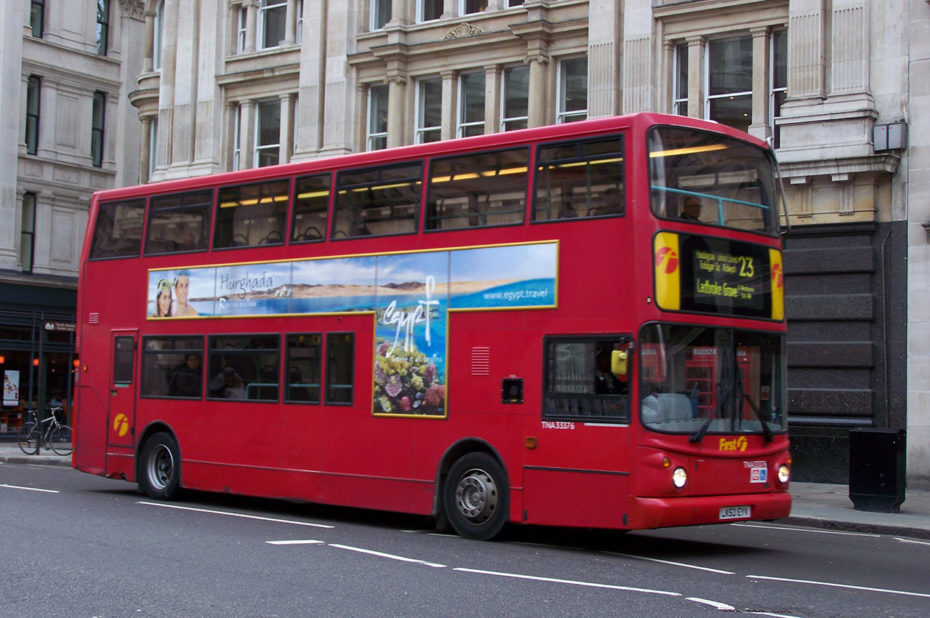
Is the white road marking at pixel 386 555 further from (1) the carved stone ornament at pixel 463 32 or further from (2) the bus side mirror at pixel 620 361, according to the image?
(1) the carved stone ornament at pixel 463 32

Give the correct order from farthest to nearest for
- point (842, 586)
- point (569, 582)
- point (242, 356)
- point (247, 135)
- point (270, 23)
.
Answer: point (270, 23) → point (247, 135) → point (242, 356) → point (842, 586) → point (569, 582)

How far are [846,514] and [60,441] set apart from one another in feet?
72.7

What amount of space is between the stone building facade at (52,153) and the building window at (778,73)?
77.8ft

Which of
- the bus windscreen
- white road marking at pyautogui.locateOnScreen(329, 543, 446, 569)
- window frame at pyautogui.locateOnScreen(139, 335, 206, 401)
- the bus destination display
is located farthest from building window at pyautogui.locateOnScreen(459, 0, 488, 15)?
white road marking at pyautogui.locateOnScreen(329, 543, 446, 569)

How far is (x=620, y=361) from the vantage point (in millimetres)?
11758

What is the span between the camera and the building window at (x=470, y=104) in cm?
2806

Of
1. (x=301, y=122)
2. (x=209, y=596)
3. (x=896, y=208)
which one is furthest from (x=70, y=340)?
(x=209, y=596)

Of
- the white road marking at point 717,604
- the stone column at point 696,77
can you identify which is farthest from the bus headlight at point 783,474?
the stone column at point 696,77

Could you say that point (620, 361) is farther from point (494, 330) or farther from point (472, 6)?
point (472, 6)

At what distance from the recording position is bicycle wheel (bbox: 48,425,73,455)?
31.2 metres

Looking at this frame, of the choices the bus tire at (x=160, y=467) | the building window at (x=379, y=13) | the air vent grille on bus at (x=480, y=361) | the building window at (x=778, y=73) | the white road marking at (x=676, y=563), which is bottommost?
the white road marking at (x=676, y=563)

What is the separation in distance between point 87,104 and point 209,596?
1383 inches

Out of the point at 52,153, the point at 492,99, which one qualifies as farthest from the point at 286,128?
the point at 52,153

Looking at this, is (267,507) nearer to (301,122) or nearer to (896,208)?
(896,208)
